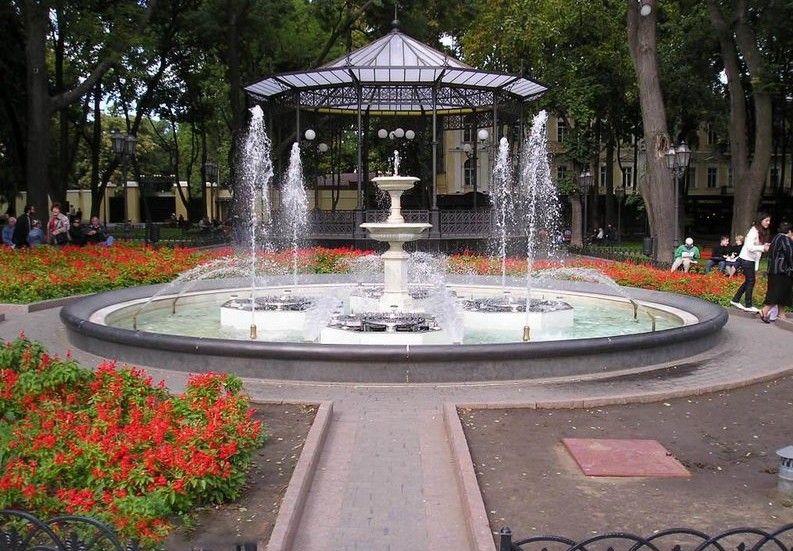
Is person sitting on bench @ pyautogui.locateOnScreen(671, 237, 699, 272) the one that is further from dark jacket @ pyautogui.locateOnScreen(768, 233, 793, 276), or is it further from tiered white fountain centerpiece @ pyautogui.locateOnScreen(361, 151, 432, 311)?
tiered white fountain centerpiece @ pyautogui.locateOnScreen(361, 151, 432, 311)

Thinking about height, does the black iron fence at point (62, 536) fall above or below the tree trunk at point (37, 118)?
below

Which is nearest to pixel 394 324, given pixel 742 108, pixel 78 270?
pixel 78 270

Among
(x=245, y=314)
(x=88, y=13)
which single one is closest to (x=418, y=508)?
(x=245, y=314)

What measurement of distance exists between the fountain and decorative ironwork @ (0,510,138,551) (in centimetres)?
408

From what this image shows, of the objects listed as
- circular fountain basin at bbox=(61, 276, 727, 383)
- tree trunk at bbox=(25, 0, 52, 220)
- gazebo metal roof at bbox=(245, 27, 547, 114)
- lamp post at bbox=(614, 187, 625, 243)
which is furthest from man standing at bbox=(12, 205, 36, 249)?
lamp post at bbox=(614, 187, 625, 243)

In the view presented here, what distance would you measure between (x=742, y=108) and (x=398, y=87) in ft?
39.7

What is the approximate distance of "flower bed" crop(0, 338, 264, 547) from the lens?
12.8ft

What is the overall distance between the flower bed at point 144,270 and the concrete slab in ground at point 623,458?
8876 mm

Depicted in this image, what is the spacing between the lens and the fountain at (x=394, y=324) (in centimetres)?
776

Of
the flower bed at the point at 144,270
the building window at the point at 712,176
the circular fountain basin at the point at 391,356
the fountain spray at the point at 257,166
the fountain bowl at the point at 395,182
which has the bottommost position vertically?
the circular fountain basin at the point at 391,356

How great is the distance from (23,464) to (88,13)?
21852 millimetres

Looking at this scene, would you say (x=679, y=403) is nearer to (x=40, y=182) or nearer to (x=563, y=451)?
(x=563, y=451)

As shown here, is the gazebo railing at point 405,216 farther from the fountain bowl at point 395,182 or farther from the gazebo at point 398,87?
the fountain bowl at point 395,182

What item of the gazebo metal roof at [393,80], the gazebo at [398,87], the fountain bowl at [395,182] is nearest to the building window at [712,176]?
the gazebo at [398,87]
